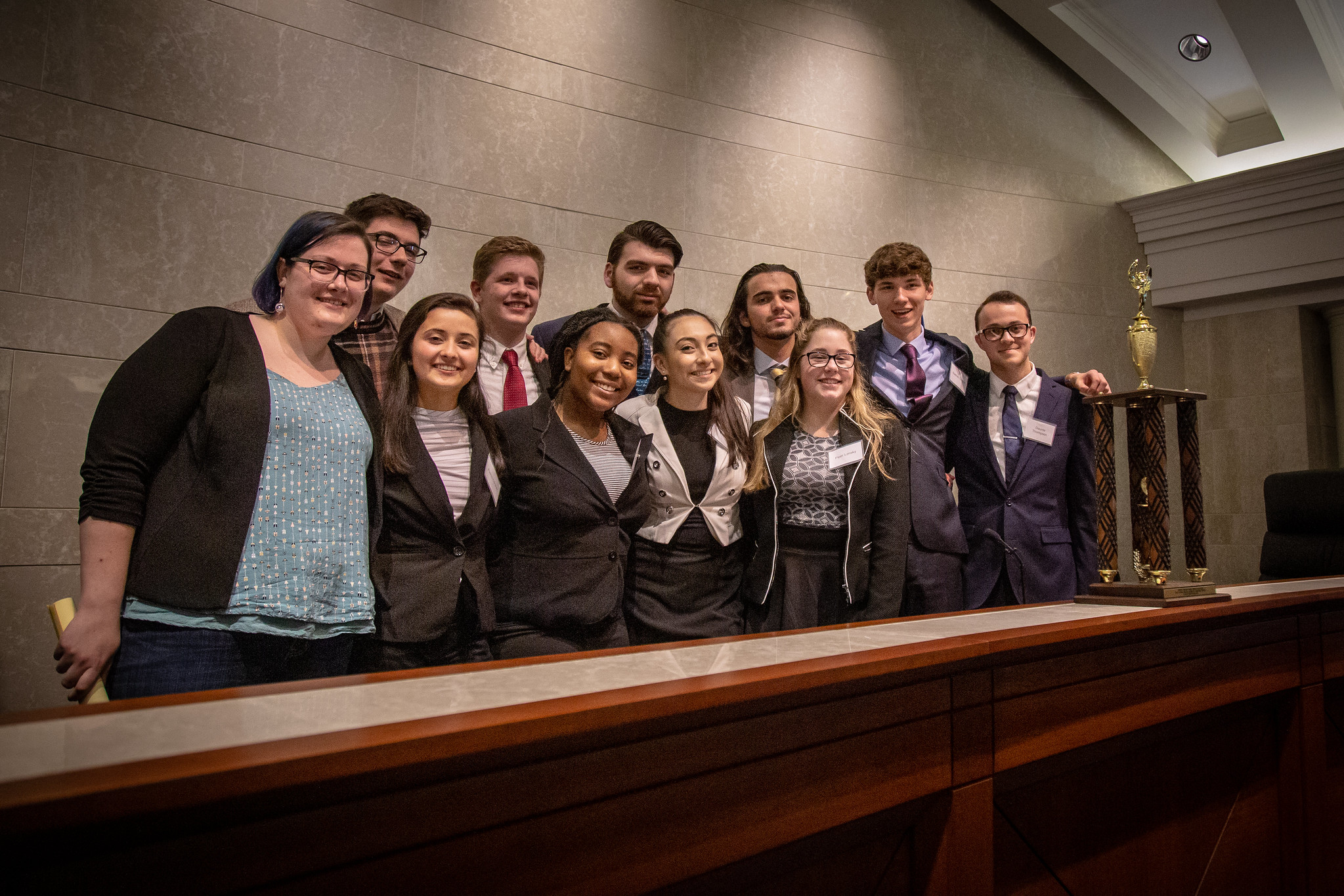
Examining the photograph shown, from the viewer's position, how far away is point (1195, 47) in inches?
194

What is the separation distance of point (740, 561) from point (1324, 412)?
187 inches

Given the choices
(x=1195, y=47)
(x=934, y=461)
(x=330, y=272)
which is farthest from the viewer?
(x=1195, y=47)

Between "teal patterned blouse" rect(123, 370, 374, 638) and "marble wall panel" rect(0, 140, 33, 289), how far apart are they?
4.84 ft

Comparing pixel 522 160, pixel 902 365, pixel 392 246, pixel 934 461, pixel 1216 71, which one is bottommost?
pixel 934 461

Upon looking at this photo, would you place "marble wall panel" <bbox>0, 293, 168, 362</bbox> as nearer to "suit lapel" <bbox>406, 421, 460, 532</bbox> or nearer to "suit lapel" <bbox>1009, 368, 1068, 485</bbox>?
"suit lapel" <bbox>406, 421, 460, 532</bbox>

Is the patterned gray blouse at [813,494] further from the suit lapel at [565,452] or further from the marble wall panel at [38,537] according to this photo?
the marble wall panel at [38,537]

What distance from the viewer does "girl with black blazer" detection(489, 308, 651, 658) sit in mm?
2070

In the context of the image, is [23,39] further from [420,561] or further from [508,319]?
[420,561]

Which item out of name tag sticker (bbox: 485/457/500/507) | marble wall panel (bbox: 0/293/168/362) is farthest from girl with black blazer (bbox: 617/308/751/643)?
marble wall panel (bbox: 0/293/168/362)

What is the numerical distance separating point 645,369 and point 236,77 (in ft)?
5.68

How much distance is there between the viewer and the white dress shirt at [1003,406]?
2793 millimetres

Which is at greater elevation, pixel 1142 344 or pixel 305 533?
pixel 1142 344

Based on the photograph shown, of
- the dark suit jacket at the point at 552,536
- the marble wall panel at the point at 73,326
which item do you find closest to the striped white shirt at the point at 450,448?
the dark suit jacket at the point at 552,536

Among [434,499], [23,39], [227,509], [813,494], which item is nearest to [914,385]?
[813,494]
